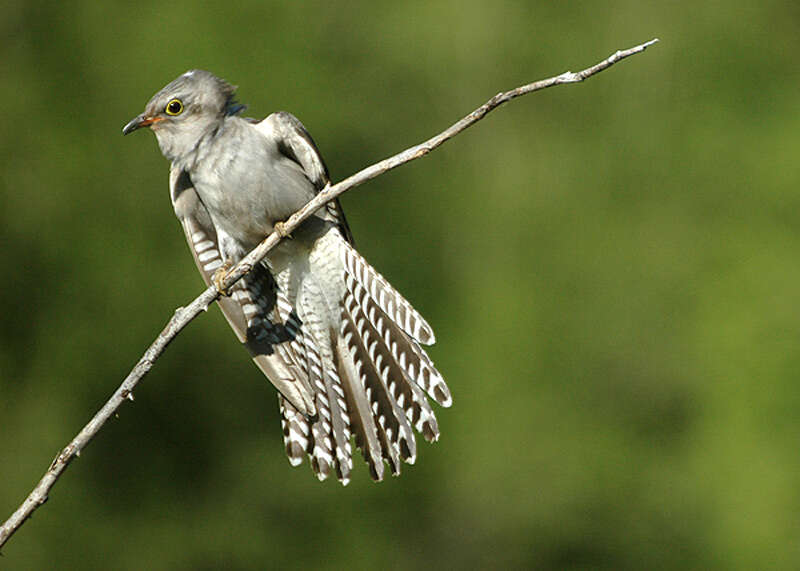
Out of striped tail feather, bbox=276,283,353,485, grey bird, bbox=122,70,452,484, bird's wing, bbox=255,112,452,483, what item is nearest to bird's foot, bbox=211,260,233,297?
grey bird, bbox=122,70,452,484

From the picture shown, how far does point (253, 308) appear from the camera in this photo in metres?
4.45

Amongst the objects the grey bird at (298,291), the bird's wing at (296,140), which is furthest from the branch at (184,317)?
the bird's wing at (296,140)

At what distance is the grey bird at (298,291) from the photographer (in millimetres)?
4078

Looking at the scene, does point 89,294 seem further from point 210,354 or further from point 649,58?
point 649,58

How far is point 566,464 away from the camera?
11477 millimetres

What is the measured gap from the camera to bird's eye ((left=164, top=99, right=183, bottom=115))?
4113 millimetres

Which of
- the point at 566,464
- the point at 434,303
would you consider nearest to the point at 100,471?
the point at 434,303

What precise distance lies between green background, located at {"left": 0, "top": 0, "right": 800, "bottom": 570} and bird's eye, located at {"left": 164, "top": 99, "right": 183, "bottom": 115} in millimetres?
5888

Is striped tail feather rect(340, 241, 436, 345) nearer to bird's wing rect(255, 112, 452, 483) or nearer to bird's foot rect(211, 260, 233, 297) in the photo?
bird's wing rect(255, 112, 452, 483)

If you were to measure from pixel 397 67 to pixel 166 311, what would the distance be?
4760mm

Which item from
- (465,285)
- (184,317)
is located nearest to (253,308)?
(184,317)

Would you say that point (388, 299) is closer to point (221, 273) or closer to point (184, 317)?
point (221, 273)

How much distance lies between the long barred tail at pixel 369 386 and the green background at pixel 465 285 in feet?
18.7

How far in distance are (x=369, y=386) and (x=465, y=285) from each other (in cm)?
847
